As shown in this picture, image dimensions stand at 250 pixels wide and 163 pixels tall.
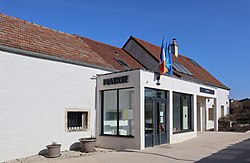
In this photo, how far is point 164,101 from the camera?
14930 mm

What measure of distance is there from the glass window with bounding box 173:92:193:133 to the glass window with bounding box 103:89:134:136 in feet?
11.1

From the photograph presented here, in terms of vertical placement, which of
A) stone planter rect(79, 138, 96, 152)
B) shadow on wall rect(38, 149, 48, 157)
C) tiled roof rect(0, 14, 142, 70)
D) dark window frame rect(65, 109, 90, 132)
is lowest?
shadow on wall rect(38, 149, 48, 157)

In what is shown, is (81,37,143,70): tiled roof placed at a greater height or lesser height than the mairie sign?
greater

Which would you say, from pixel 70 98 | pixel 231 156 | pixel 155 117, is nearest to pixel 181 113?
pixel 155 117

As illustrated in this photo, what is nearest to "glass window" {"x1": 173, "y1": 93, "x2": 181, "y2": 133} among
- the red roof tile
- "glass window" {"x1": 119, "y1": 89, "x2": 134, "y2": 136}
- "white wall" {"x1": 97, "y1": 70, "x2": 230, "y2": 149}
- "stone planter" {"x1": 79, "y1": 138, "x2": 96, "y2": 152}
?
"white wall" {"x1": 97, "y1": 70, "x2": 230, "y2": 149}

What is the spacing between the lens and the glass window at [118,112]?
1357 cm

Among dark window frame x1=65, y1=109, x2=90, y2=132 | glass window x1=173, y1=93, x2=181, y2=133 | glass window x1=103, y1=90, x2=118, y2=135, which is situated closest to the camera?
dark window frame x1=65, y1=109, x2=90, y2=132

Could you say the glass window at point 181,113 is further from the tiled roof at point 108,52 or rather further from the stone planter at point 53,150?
the stone planter at point 53,150

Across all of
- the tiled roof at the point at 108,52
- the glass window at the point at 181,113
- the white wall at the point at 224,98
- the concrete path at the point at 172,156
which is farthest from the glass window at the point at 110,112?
the white wall at the point at 224,98

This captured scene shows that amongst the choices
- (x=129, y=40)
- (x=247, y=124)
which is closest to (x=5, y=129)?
(x=129, y=40)

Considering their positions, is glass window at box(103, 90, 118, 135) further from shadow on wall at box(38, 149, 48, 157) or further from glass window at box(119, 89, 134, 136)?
shadow on wall at box(38, 149, 48, 157)

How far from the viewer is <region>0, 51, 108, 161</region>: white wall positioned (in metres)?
11.0

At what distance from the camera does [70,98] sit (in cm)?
1354

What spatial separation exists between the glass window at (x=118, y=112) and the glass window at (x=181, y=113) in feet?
11.1
